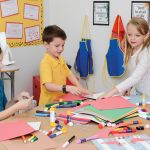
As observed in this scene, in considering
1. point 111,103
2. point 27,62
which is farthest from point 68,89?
point 27,62

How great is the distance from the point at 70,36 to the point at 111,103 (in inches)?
90.5

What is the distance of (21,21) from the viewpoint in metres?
3.81

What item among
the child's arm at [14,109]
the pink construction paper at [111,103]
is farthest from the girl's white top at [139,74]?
the child's arm at [14,109]

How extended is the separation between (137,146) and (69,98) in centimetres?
85

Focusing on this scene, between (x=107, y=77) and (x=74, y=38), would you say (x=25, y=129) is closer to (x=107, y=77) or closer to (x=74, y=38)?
(x=107, y=77)

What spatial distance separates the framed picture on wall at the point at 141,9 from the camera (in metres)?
3.35

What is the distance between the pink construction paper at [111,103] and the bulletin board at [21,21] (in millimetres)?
2074

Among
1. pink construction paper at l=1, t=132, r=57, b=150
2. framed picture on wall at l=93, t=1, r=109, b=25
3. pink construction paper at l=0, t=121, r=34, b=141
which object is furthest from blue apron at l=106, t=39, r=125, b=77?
pink construction paper at l=1, t=132, r=57, b=150

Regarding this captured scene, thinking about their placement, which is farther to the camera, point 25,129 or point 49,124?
point 49,124

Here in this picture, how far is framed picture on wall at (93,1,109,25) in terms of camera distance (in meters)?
3.65

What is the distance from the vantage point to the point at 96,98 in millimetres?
2055

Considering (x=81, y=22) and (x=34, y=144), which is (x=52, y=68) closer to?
(x=34, y=144)

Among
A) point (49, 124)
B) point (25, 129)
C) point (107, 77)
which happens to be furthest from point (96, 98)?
point (107, 77)

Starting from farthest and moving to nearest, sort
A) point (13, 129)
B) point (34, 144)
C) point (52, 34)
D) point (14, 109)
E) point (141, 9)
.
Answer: point (141, 9) → point (52, 34) → point (14, 109) → point (13, 129) → point (34, 144)
